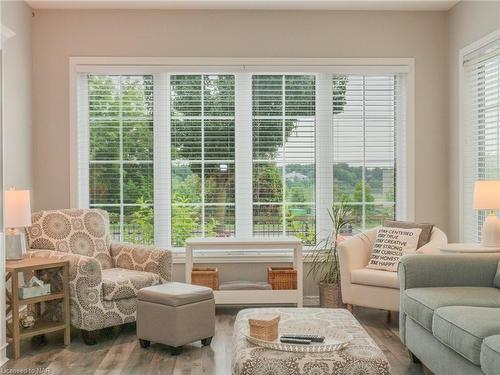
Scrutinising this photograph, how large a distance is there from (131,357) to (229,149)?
236 centimetres

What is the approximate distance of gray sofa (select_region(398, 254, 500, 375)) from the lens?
2748mm

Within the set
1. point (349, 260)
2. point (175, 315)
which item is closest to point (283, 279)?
point (349, 260)

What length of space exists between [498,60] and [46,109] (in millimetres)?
3892

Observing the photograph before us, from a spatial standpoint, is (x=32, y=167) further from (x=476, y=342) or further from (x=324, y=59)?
(x=476, y=342)

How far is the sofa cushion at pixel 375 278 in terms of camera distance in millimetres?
4766

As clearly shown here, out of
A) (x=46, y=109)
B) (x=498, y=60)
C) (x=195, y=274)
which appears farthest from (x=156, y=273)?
(x=498, y=60)

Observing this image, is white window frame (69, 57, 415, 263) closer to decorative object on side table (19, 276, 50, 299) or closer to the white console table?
the white console table

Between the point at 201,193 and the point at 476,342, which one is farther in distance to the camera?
the point at 201,193

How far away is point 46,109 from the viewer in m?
5.61

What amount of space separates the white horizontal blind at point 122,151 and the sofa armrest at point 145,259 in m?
0.72

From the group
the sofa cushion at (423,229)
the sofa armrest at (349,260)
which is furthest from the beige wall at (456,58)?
the sofa armrest at (349,260)

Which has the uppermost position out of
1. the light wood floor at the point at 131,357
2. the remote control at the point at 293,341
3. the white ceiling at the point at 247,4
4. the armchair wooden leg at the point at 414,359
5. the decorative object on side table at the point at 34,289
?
the white ceiling at the point at 247,4

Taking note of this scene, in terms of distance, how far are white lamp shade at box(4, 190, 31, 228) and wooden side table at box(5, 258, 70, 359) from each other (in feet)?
0.87

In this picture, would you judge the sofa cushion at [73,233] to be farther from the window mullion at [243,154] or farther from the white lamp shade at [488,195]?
the white lamp shade at [488,195]
